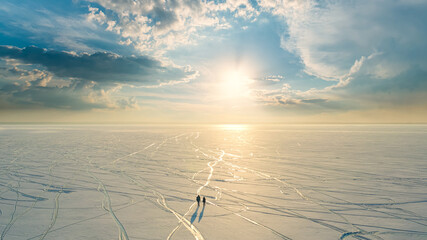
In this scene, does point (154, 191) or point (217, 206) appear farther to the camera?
point (154, 191)

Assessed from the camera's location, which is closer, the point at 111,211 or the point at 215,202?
the point at 111,211

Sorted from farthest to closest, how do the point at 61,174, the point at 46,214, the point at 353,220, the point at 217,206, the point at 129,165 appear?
the point at 129,165 → the point at 61,174 → the point at 217,206 → the point at 46,214 → the point at 353,220

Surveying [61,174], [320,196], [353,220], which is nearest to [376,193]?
[320,196]

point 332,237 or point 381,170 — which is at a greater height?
point 381,170

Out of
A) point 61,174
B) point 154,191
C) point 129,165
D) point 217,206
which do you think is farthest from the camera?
point 129,165

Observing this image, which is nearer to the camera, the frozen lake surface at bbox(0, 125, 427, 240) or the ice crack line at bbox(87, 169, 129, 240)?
the ice crack line at bbox(87, 169, 129, 240)

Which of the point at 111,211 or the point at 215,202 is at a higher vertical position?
the point at 215,202

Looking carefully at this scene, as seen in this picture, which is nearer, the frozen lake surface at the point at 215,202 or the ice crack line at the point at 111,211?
the ice crack line at the point at 111,211

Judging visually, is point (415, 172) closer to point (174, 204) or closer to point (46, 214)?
point (174, 204)

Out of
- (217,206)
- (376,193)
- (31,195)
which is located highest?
(376,193)

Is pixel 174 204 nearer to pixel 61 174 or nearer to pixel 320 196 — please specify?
pixel 320 196
